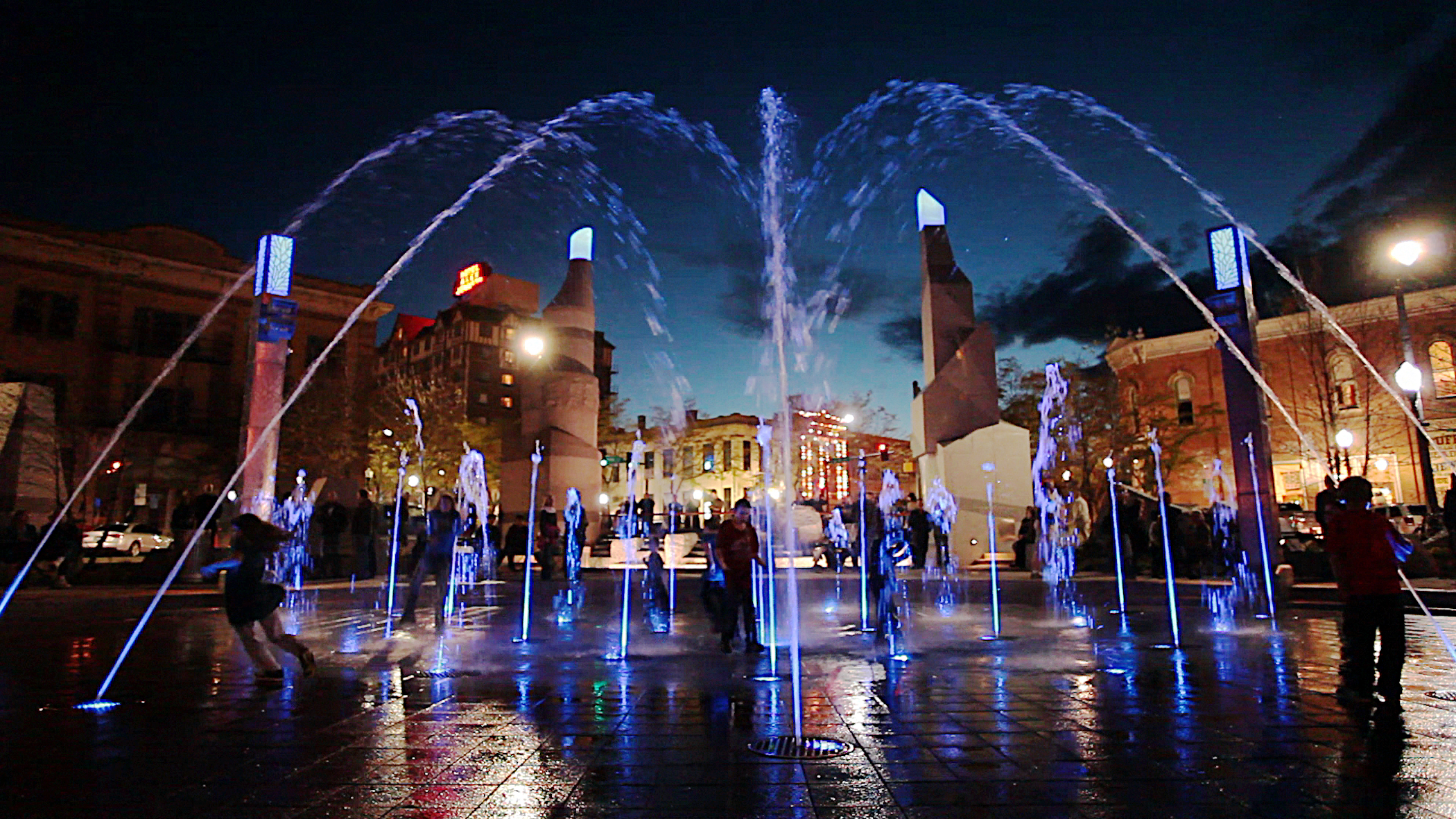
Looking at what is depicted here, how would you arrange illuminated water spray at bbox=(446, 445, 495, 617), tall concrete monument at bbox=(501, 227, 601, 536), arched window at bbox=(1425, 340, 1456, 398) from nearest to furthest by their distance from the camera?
illuminated water spray at bbox=(446, 445, 495, 617) < tall concrete monument at bbox=(501, 227, 601, 536) < arched window at bbox=(1425, 340, 1456, 398)

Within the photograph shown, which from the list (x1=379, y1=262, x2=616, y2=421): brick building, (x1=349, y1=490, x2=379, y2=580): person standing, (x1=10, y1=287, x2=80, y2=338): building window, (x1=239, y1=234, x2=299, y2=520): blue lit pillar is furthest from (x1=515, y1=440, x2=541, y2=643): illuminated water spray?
(x1=379, y1=262, x2=616, y2=421): brick building

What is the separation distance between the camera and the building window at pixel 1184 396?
1740 inches

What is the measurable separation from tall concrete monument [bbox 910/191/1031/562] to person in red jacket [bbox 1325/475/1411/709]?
17.2 m

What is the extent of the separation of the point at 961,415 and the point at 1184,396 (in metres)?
24.3

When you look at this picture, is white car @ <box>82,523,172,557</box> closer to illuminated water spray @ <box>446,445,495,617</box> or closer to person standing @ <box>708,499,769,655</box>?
illuminated water spray @ <box>446,445,495,617</box>

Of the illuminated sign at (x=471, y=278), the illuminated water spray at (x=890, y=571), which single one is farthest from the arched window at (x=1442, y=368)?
the illuminated sign at (x=471, y=278)

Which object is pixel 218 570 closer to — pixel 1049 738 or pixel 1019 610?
pixel 1049 738

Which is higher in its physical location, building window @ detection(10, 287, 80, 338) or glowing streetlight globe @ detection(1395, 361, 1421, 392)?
building window @ detection(10, 287, 80, 338)

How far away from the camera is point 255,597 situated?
7.20 m

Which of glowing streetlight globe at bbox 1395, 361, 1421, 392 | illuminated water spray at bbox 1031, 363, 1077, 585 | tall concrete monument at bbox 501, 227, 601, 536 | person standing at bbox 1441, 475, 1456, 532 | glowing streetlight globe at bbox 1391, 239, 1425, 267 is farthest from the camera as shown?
tall concrete monument at bbox 501, 227, 601, 536

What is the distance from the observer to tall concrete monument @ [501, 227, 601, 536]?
27.6 m

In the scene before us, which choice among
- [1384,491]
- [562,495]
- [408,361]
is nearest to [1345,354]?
[1384,491]

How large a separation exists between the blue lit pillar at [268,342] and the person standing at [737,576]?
37.0ft

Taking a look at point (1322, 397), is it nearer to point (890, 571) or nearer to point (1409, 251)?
point (1409, 251)
